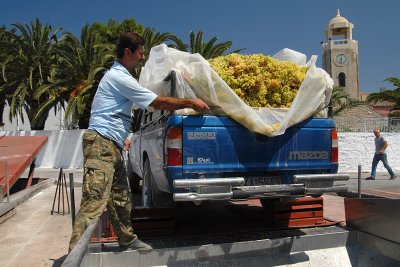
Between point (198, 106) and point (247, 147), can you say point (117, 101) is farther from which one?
point (247, 147)

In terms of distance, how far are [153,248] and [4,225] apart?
382cm

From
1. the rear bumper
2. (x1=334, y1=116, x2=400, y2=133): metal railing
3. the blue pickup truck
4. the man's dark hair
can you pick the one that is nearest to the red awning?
the blue pickup truck

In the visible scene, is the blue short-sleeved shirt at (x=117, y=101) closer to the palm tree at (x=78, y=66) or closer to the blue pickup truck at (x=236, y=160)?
the blue pickup truck at (x=236, y=160)

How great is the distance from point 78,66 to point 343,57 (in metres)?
63.6

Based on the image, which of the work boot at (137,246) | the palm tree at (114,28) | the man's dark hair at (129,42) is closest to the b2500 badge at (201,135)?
the man's dark hair at (129,42)

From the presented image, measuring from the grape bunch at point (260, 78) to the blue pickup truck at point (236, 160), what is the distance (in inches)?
18.5

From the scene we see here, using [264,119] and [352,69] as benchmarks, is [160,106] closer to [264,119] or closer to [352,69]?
[264,119]

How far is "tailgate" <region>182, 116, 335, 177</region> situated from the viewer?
3.99 m

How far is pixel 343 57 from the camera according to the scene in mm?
74375

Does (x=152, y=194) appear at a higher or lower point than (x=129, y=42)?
lower

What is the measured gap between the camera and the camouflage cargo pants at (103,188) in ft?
11.7

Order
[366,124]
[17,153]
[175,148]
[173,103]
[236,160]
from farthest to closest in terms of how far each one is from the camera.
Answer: [366,124] → [17,153] → [236,160] → [175,148] → [173,103]

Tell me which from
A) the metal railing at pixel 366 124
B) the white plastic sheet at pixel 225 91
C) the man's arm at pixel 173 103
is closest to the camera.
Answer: the man's arm at pixel 173 103

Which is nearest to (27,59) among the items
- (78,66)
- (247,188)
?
(78,66)
